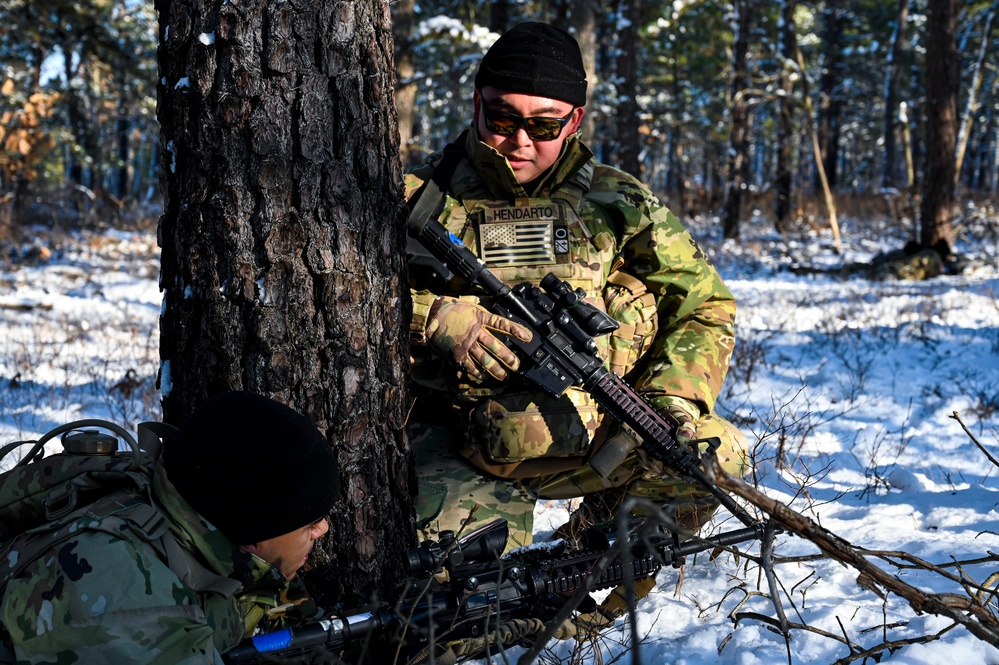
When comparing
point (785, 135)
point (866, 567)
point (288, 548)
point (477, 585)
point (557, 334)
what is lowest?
point (477, 585)

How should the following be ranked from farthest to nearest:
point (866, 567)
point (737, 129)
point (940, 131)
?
point (737, 129) < point (940, 131) < point (866, 567)

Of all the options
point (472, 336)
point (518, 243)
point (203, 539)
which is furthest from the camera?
point (518, 243)

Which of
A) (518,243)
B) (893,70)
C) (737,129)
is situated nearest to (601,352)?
(518,243)

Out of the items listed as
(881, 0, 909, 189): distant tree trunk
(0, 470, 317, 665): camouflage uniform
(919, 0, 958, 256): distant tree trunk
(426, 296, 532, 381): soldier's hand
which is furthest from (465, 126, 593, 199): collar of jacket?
(881, 0, 909, 189): distant tree trunk

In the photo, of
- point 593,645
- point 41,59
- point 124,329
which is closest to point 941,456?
point 593,645

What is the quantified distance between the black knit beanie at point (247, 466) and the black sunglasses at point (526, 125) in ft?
4.96

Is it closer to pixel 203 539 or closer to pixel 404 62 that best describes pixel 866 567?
pixel 203 539

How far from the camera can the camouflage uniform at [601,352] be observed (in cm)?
294

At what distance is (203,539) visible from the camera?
174 centimetres

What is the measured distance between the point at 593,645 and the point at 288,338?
1255 millimetres

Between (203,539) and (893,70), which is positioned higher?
(893,70)

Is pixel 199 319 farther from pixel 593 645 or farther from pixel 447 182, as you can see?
pixel 593 645

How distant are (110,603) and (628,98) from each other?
1381cm

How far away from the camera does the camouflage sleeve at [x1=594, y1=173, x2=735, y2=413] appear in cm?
307
